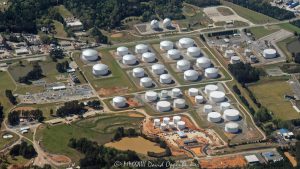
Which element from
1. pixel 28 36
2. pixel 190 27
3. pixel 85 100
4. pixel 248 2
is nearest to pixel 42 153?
pixel 85 100

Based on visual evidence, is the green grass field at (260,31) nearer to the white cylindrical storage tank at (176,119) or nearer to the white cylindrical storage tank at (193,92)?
the white cylindrical storage tank at (193,92)

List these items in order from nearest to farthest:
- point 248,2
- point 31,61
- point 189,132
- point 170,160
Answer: point 170,160
point 189,132
point 31,61
point 248,2

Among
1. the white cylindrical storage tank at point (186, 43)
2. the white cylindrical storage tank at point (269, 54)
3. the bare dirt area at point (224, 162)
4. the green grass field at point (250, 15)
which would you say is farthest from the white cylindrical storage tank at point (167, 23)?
the bare dirt area at point (224, 162)

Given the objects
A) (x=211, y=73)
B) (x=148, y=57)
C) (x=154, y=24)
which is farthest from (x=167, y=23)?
(x=211, y=73)

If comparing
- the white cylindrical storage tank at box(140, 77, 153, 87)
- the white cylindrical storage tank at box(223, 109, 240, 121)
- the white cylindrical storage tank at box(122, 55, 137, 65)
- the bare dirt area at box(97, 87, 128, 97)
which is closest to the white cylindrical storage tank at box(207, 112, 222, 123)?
the white cylindrical storage tank at box(223, 109, 240, 121)

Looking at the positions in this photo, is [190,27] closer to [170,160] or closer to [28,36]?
[28,36]

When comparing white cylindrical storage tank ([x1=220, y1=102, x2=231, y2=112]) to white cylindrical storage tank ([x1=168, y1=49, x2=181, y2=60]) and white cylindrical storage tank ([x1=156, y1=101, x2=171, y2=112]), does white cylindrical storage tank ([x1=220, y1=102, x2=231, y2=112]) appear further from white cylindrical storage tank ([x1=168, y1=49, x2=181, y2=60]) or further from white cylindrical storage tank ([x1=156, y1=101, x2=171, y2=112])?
white cylindrical storage tank ([x1=168, y1=49, x2=181, y2=60])
